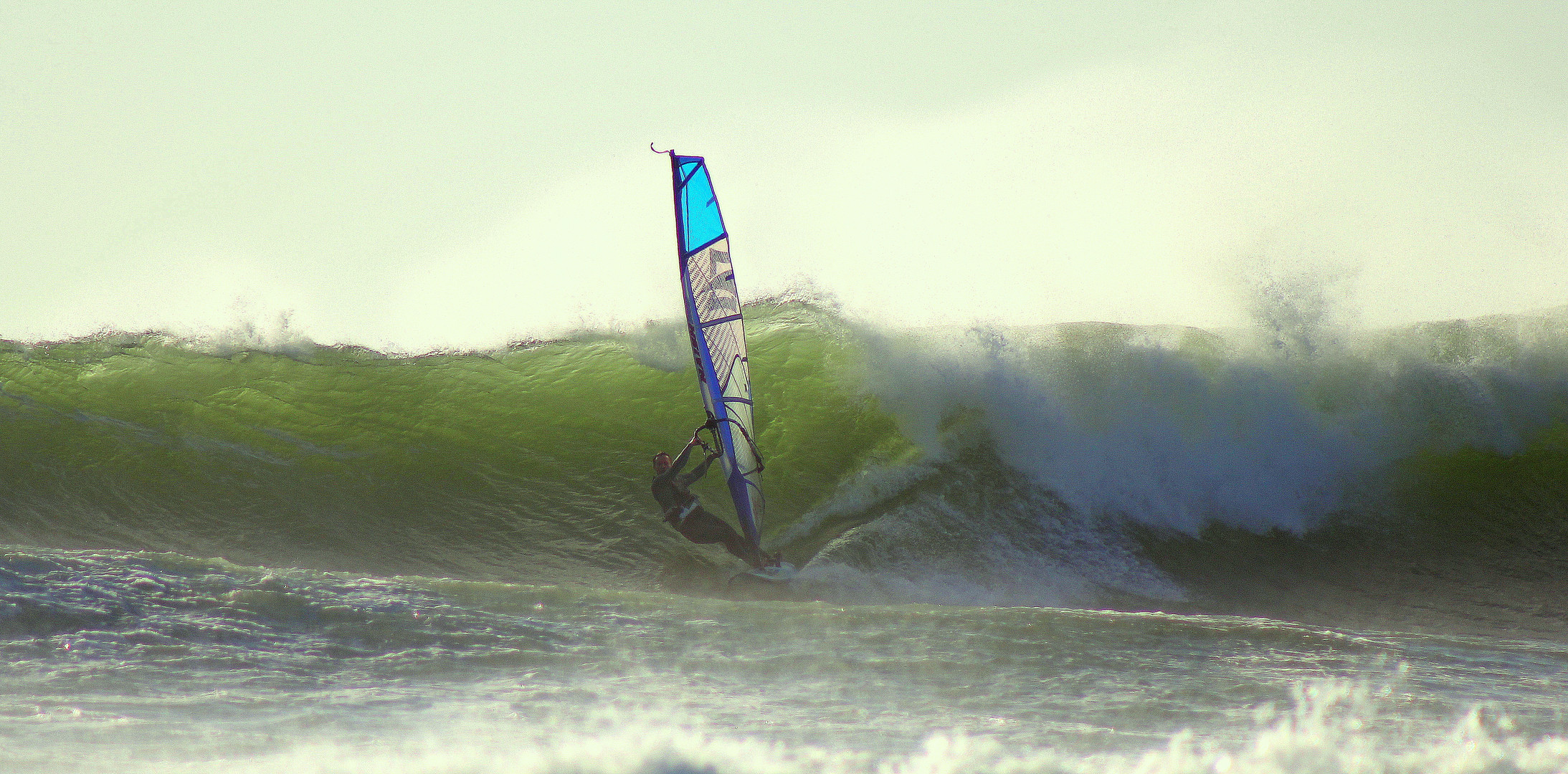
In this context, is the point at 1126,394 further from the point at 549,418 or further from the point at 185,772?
the point at 185,772

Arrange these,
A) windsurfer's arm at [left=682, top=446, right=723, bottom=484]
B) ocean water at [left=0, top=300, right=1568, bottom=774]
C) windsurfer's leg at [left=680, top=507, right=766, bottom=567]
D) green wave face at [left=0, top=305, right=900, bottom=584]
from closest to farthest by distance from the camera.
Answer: ocean water at [left=0, top=300, right=1568, bottom=774] → windsurfer's arm at [left=682, top=446, right=723, bottom=484] → windsurfer's leg at [left=680, top=507, right=766, bottom=567] → green wave face at [left=0, top=305, right=900, bottom=584]

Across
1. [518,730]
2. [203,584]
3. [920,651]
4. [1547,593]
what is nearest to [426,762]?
[518,730]

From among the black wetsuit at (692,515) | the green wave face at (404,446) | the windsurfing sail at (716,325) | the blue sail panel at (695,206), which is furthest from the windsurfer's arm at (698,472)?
the blue sail panel at (695,206)

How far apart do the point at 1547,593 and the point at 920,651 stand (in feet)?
17.6

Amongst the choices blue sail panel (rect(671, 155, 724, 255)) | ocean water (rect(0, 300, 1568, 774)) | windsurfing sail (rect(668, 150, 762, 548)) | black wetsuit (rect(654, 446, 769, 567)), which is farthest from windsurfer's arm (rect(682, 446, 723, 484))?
blue sail panel (rect(671, 155, 724, 255))

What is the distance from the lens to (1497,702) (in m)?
4.53

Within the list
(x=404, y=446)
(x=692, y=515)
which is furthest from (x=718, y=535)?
(x=404, y=446)

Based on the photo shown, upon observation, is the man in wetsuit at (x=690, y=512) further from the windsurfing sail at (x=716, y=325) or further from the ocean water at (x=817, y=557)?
the ocean water at (x=817, y=557)

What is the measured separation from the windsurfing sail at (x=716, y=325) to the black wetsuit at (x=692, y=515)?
9 cm

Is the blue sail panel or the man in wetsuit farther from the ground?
the blue sail panel

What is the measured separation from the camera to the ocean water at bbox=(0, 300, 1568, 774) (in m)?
3.79

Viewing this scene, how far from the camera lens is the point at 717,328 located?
267 inches

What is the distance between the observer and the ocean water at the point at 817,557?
3.79 m

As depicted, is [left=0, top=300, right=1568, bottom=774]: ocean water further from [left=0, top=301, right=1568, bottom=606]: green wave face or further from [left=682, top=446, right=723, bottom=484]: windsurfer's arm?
[left=682, top=446, right=723, bottom=484]: windsurfer's arm
